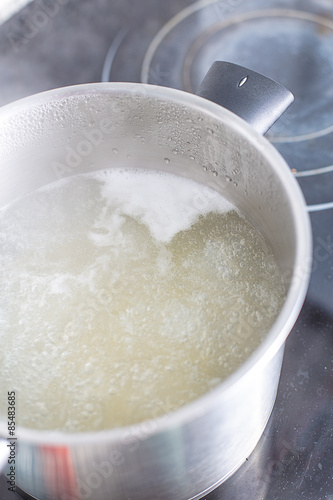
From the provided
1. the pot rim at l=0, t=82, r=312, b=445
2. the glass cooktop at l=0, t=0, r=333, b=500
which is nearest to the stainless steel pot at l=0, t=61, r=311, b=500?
the pot rim at l=0, t=82, r=312, b=445

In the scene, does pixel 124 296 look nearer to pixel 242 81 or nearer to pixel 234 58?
pixel 242 81

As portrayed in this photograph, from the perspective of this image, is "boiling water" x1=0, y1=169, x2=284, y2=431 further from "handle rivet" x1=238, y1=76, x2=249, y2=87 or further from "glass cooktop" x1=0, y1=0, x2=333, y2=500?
"handle rivet" x1=238, y1=76, x2=249, y2=87

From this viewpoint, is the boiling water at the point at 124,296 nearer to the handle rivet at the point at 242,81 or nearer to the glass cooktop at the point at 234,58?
the glass cooktop at the point at 234,58

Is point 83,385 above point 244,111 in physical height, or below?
below

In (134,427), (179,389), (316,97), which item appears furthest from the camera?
(316,97)

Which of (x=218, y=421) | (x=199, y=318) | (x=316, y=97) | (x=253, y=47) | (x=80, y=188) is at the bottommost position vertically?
(x=218, y=421)

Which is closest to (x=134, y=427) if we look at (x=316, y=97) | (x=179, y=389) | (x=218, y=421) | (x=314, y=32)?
(x=218, y=421)

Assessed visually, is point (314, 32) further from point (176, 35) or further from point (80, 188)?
point (80, 188)
